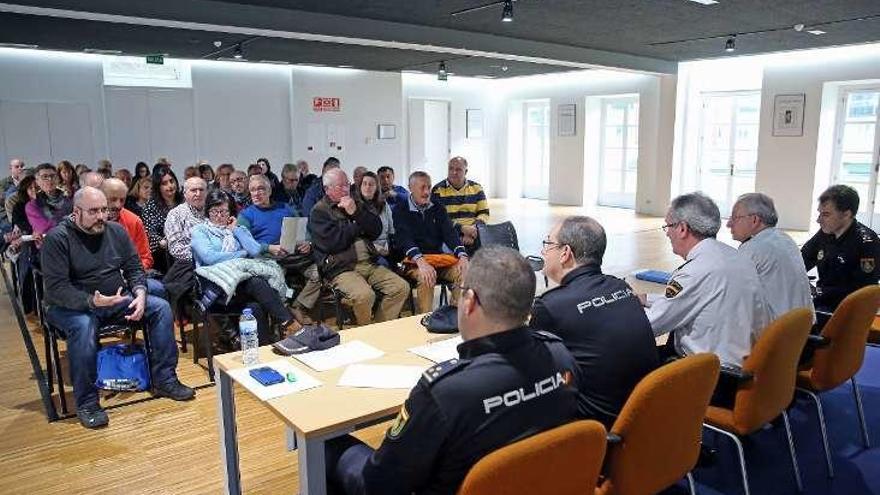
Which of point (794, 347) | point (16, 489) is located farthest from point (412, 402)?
point (16, 489)

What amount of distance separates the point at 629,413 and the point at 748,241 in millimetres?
1823

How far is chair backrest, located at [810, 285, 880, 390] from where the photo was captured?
109 inches

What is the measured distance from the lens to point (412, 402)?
57.8 inches

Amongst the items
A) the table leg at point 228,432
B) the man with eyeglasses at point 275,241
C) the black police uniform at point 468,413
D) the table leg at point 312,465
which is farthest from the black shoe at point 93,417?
the black police uniform at point 468,413

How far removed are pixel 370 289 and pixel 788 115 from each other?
887 centimetres

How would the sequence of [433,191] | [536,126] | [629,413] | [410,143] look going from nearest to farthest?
[629,413] → [433,191] → [410,143] → [536,126]

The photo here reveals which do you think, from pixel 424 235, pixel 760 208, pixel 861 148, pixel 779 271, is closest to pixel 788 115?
pixel 861 148

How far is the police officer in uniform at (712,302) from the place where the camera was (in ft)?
8.28

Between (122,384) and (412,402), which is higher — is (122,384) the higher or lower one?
the lower one

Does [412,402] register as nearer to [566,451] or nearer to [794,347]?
[566,451]

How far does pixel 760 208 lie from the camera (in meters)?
3.34

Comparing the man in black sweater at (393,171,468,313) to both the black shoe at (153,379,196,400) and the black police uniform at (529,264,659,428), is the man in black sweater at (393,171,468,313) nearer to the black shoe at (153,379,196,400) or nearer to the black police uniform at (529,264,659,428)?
the black shoe at (153,379,196,400)

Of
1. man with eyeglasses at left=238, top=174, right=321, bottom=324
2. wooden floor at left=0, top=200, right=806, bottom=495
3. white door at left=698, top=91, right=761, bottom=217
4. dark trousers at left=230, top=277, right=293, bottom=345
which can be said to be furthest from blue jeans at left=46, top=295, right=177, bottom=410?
white door at left=698, top=91, right=761, bottom=217

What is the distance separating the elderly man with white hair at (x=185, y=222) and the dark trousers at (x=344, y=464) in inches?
116
